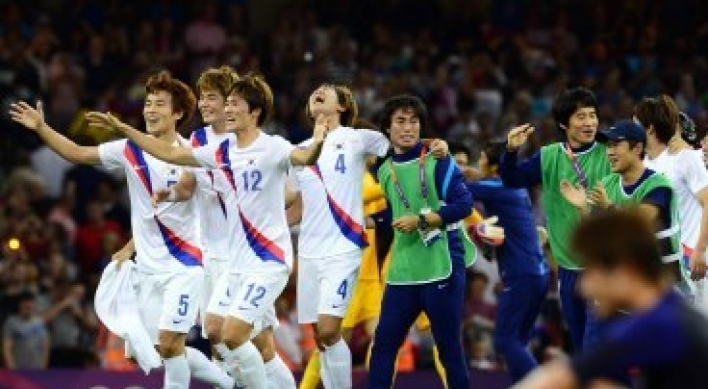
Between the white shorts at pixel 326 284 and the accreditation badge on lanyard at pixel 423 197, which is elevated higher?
the accreditation badge on lanyard at pixel 423 197

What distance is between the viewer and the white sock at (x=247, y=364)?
1188 cm

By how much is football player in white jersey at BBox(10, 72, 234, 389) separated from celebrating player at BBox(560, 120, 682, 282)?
106 inches

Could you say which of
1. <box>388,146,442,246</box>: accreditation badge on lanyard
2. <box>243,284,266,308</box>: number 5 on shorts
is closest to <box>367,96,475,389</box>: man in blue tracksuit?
<box>388,146,442,246</box>: accreditation badge on lanyard

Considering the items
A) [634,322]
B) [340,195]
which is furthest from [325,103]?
[634,322]

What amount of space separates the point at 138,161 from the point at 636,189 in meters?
3.42

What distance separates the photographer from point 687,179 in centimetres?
1216

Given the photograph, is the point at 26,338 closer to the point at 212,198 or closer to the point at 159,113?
the point at 212,198

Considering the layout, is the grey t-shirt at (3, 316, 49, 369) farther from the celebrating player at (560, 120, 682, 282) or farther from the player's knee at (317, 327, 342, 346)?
the celebrating player at (560, 120, 682, 282)

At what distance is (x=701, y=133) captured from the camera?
50.9ft

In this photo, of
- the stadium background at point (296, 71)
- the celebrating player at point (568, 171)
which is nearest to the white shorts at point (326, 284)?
the celebrating player at point (568, 171)

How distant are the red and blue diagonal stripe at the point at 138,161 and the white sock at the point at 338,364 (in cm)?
166

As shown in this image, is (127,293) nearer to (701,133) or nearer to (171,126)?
(171,126)

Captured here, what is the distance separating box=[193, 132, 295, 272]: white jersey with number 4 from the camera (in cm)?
1186

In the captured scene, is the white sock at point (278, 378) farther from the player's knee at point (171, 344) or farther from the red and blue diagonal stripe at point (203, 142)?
the red and blue diagonal stripe at point (203, 142)
